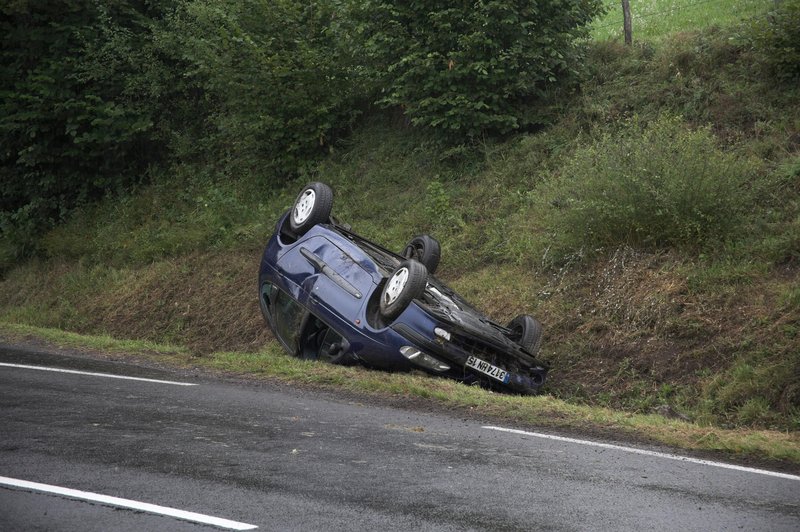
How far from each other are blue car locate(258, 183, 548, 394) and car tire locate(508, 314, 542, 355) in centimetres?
1

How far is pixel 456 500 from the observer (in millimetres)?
5688

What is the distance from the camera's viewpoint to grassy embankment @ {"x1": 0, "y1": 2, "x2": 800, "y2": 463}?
33.4 ft

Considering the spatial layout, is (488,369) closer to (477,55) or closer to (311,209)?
(311,209)

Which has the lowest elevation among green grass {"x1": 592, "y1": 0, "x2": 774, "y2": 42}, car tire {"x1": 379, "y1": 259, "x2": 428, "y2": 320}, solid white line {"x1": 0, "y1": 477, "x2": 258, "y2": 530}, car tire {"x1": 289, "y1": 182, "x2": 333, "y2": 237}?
solid white line {"x1": 0, "y1": 477, "x2": 258, "y2": 530}

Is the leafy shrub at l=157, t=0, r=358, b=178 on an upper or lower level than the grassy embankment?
upper

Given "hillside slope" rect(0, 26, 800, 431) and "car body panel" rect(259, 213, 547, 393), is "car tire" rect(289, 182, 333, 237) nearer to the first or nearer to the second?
"car body panel" rect(259, 213, 547, 393)

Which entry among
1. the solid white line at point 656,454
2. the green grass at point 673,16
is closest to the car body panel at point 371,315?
the solid white line at point 656,454

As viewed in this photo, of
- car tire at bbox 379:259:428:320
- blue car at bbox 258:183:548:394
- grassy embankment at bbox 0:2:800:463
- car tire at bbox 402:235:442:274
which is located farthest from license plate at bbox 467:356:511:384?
car tire at bbox 402:235:442:274

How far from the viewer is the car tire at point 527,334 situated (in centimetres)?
1116

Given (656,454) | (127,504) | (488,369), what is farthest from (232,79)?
(127,504)

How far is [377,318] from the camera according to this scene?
10352mm

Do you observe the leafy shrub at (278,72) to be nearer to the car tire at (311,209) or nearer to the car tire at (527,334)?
the car tire at (311,209)

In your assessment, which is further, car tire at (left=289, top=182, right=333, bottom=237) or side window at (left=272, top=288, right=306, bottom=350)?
car tire at (left=289, top=182, right=333, bottom=237)

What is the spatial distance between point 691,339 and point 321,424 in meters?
5.42
